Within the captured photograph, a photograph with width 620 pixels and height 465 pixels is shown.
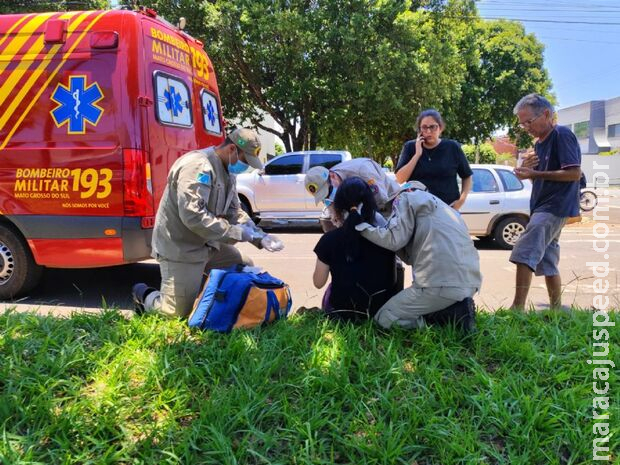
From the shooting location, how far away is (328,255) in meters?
2.97

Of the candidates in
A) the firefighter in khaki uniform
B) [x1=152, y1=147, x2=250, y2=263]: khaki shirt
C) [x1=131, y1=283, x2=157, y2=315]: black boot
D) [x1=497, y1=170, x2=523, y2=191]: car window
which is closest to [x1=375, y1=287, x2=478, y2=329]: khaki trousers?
the firefighter in khaki uniform

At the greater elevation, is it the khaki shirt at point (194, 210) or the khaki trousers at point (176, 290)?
the khaki shirt at point (194, 210)

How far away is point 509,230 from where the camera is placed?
841 cm

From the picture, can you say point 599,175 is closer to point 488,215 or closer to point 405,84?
point 488,215

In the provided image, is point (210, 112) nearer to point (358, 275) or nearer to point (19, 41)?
point (19, 41)

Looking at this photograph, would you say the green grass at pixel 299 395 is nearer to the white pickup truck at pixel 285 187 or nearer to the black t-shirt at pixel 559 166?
→ the black t-shirt at pixel 559 166

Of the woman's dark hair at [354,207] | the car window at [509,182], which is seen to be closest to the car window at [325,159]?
the car window at [509,182]

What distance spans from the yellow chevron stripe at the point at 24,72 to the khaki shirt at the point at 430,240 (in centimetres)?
338

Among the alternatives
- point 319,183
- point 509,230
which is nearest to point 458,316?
point 319,183

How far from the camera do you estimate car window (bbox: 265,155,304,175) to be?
10.6 m

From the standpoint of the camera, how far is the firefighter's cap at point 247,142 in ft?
11.9

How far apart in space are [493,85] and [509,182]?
15653mm

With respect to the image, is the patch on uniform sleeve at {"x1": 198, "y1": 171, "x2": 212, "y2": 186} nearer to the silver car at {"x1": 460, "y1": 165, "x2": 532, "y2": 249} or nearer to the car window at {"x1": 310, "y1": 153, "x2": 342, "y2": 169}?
the silver car at {"x1": 460, "y1": 165, "x2": 532, "y2": 249}

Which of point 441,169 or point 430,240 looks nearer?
point 430,240
